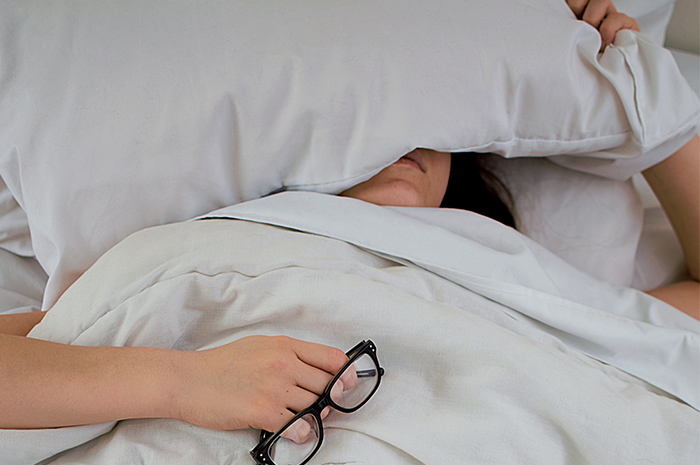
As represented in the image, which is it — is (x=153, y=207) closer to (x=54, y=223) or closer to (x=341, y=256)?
(x=54, y=223)

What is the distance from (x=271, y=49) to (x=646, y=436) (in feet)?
1.97

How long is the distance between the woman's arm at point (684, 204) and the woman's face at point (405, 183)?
0.42 m

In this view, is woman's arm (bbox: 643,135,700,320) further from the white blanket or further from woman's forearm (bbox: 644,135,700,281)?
the white blanket

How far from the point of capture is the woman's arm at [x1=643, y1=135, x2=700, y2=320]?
88cm

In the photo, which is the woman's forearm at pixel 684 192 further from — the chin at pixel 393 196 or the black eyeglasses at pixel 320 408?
the black eyeglasses at pixel 320 408

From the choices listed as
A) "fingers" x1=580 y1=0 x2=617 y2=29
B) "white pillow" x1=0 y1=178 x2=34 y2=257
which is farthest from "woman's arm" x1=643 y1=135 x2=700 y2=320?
"white pillow" x1=0 y1=178 x2=34 y2=257

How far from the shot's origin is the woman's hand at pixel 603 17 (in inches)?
33.6

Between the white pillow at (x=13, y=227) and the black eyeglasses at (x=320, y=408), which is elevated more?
the white pillow at (x=13, y=227)

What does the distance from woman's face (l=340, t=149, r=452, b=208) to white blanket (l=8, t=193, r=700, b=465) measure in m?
0.09

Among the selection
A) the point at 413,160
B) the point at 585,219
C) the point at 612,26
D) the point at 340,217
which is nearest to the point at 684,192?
the point at 585,219

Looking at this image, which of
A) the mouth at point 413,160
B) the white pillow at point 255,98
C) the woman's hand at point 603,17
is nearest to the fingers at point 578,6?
the woman's hand at point 603,17

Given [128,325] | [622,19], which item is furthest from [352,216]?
[622,19]

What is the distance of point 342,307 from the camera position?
55 centimetres

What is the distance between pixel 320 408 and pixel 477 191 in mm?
678
